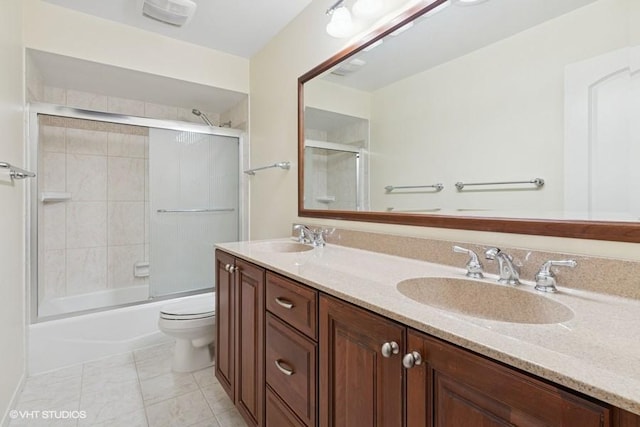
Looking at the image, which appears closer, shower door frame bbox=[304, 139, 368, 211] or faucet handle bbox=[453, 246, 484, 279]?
faucet handle bbox=[453, 246, 484, 279]

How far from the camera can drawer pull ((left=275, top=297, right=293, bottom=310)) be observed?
1068 millimetres

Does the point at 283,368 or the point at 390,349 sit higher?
the point at 390,349

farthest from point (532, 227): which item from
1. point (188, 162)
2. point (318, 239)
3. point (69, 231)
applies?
point (69, 231)

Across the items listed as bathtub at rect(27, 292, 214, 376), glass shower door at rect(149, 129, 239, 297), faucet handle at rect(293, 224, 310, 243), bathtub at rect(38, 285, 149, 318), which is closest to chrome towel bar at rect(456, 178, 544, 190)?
faucet handle at rect(293, 224, 310, 243)

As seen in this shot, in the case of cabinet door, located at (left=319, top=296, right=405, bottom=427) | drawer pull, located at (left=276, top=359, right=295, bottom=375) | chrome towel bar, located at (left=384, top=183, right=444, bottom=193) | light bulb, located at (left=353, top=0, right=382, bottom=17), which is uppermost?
light bulb, located at (left=353, top=0, right=382, bottom=17)

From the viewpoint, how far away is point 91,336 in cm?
212

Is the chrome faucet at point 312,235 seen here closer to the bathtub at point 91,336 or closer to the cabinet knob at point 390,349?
the bathtub at point 91,336

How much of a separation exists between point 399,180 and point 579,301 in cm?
82

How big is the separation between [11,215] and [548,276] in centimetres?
240

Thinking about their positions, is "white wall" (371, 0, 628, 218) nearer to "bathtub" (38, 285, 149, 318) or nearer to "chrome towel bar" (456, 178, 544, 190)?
"chrome towel bar" (456, 178, 544, 190)

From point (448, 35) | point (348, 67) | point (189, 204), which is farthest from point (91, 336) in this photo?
point (448, 35)

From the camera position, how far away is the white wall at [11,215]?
4.83ft

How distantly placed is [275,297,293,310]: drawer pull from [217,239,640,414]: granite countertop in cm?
10

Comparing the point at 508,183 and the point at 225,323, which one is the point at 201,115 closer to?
the point at 225,323
